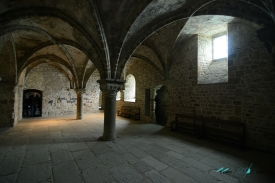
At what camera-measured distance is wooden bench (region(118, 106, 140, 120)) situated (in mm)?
8809

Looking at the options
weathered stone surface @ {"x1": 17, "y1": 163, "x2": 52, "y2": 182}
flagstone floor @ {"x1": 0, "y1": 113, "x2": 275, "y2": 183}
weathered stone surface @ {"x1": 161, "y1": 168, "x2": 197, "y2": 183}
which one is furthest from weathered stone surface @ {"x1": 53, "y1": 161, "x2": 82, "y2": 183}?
weathered stone surface @ {"x1": 161, "y1": 168, "x2": 197, "y2": 183}

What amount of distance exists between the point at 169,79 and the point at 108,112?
12.2 ft

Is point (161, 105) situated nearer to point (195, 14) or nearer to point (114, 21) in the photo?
point (195, 14)

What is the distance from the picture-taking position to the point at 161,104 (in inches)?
326

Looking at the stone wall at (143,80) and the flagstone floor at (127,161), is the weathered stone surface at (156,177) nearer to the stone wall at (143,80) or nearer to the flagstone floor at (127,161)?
the flagstone floor at (127,161)

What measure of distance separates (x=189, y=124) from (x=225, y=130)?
1.22 m

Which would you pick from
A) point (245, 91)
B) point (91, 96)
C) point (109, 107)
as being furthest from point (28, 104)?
point (245, 91)

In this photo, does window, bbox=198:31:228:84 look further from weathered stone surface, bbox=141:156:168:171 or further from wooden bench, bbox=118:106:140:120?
wooden bench, bbox=118:106:140:120

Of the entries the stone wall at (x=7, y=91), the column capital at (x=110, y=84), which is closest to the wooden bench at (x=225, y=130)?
the column capital at (x=110, y=84)

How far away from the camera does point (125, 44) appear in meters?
4.59

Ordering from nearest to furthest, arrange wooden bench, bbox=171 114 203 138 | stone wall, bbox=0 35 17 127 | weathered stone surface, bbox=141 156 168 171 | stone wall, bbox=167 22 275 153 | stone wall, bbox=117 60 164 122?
weathered stone surface, bbox=141 156 168 171, stone wall, bbox=167 22 275 153, wooden bench, bbox=171 114 203 138, stone wall, bbox=0 35 17 127, stone wall, bbox=117 60 164 122

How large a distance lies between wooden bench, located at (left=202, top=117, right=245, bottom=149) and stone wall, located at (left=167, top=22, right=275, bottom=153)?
0.19m

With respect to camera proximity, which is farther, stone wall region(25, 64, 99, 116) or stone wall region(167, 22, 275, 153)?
stone wall region(25, 64, 99, 116)

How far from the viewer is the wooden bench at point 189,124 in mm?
Result: 5217
